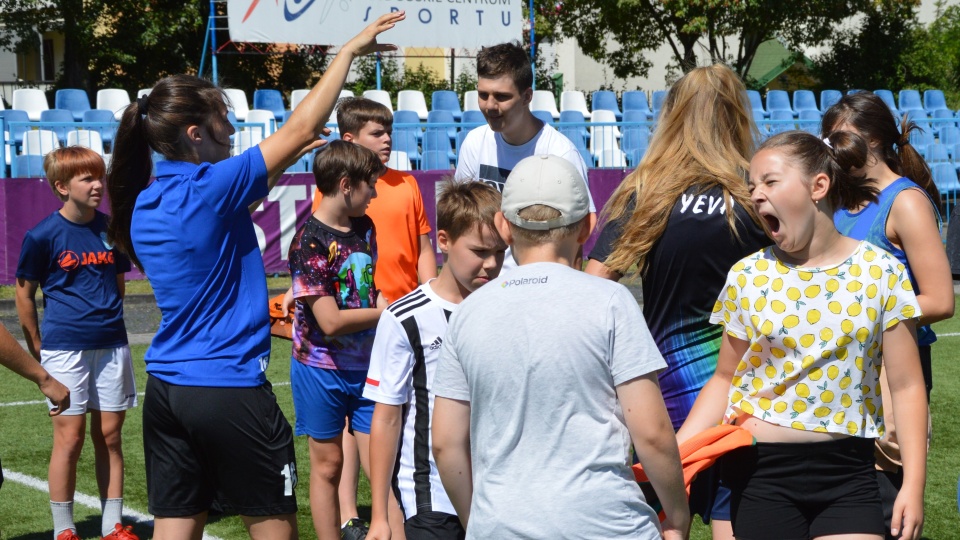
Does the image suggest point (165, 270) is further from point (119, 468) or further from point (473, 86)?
point (473, 86)

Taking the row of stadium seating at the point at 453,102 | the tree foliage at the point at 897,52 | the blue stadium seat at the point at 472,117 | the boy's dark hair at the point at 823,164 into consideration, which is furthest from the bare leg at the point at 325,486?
the tree foliage at the point at 897,52

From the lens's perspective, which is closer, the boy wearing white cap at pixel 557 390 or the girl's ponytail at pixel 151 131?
the boy wearing white cap at pixel 557 390

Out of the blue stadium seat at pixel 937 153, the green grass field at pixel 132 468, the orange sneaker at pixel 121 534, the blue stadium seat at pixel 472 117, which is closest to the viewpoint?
the orange sneaker at pixel 121 534

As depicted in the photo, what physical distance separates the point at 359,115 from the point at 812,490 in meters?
3.14

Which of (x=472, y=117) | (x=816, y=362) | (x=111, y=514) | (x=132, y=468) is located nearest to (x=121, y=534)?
(x=111, y=514)

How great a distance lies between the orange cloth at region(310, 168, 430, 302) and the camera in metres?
5.34

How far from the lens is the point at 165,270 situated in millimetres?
3387

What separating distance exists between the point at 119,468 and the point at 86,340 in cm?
65

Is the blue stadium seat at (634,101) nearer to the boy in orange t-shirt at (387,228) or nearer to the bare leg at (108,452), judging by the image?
the boy in orange t-shirt at (387,228)

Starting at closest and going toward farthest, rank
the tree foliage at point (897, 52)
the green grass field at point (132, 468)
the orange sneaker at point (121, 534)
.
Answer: the orange sneaker at point (121, 534)
the green grass field at point (132, 468)
the tree foliage at point (897, 52)

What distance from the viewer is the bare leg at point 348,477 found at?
523 cm

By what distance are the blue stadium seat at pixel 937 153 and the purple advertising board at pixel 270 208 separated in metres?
5.96

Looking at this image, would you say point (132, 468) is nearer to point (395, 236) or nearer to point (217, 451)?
point (395, 236)

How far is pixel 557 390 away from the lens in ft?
8.00
